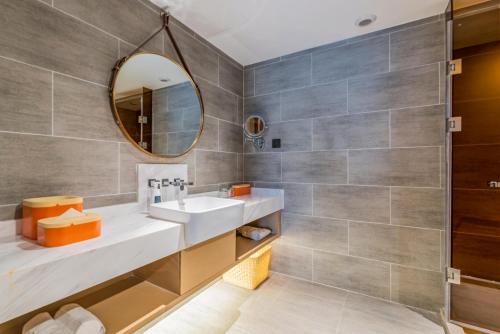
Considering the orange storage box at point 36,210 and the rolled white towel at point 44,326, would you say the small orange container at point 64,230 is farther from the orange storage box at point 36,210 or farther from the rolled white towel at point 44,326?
the rolled white towel at point 44,326

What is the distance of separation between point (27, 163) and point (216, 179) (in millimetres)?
1351

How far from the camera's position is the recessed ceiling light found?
1765 mm

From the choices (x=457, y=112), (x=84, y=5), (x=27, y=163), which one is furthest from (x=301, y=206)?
(x=84, y=5)

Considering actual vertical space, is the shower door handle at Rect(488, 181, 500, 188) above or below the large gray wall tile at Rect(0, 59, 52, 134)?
below

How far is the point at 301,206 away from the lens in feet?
7.39

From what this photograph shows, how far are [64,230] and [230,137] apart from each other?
1.69 meters

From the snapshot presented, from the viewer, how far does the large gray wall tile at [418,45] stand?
5.70 feet

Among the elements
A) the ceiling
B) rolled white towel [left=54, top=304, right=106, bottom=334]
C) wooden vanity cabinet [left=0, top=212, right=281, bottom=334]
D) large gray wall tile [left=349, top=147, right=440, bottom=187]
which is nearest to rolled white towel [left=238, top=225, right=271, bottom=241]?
wooden vanity cabinet [left=0, top=212, right=281, bottom=334]

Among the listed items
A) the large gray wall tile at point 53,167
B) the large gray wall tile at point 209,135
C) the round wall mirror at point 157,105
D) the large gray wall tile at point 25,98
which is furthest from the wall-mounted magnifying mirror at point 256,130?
the large gray wall tile at point 25,98

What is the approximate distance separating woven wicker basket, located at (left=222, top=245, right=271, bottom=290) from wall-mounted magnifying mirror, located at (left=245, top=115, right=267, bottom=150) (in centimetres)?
109

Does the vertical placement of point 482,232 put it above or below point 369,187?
below

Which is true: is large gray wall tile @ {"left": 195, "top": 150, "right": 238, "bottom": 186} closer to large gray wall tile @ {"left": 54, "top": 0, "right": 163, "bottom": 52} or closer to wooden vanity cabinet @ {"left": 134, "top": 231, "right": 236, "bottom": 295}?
wooden vanity cabinet @ {"left": 134, "top": 231, "right": 236, "bottom": 295}

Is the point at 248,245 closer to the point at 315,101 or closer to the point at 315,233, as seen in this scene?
the point at 315,233

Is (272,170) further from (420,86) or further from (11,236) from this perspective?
(11,236)
